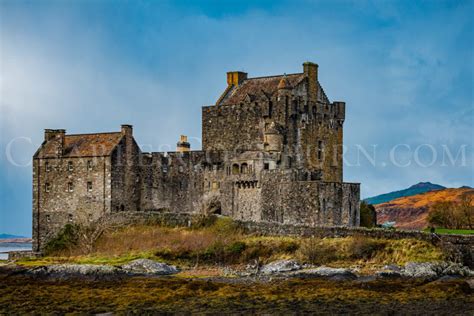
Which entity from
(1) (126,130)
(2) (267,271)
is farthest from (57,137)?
(2) (267,271)

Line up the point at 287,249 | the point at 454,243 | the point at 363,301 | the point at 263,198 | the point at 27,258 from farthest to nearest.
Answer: the point at 263,198, the point at 27,258, the point at 287,249, the point at 454,243, the point at 363,301

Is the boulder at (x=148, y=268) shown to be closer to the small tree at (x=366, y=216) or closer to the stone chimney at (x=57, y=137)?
the stone chimney at (x=57, y=137)

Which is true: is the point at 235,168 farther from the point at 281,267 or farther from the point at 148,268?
the point at 281,267

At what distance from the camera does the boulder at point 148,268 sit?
5303 centimetres

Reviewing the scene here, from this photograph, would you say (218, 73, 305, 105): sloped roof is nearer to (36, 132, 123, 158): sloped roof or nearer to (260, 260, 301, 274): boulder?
(36, 132, 123, 158): sloped roof

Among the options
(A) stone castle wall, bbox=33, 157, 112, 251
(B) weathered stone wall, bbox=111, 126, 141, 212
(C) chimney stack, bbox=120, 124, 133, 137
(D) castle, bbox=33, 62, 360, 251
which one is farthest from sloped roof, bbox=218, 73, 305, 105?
(A) stone castle wall, bbox=33, 157, 112, 251

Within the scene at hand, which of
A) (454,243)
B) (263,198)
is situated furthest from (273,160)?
(454,243)

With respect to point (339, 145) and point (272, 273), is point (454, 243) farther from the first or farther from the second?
point (339, 145)

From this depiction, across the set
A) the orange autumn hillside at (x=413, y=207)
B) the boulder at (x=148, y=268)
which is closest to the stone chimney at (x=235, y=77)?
the boulder at (x=148, y=268)

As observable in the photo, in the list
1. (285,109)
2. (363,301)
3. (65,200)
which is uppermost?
(285,109)

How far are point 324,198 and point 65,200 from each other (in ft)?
58.7

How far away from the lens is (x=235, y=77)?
77188 millimetres

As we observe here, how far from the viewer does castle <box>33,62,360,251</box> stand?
65.0 m

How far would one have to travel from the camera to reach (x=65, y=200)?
68.0 metres
